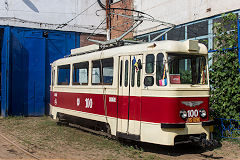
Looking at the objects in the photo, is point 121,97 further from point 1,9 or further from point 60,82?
point 1,9

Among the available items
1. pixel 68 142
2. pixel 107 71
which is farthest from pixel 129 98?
pixel 68 142

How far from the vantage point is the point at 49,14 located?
53.2 feet

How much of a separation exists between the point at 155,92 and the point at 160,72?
48 cm

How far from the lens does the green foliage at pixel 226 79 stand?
8.95 meters

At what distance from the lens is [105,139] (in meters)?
8.91

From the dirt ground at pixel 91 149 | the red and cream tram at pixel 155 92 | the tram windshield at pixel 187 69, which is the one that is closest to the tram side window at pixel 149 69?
the red and cream tram at pixel 155 92

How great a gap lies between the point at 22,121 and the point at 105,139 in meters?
6.24

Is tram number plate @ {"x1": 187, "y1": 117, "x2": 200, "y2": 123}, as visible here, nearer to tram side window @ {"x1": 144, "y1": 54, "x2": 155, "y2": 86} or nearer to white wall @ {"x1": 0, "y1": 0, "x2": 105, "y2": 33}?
tram side window @ {"x1": 144, "y1": 54, "x2": 155, "y2": 86}

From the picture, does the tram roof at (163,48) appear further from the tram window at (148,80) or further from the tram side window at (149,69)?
the tram window at (148,80)

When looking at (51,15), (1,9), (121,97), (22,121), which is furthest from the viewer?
(51,15)

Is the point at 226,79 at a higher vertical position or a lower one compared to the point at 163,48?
lower

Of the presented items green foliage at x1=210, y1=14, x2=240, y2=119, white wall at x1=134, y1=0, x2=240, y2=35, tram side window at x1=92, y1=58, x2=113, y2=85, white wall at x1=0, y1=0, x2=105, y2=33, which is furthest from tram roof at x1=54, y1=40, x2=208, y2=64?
white wall at x1=0, y1=0, x2=105, y2=33

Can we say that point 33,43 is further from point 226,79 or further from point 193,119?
point 193,119

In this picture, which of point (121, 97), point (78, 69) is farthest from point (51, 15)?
point (121, 97)
